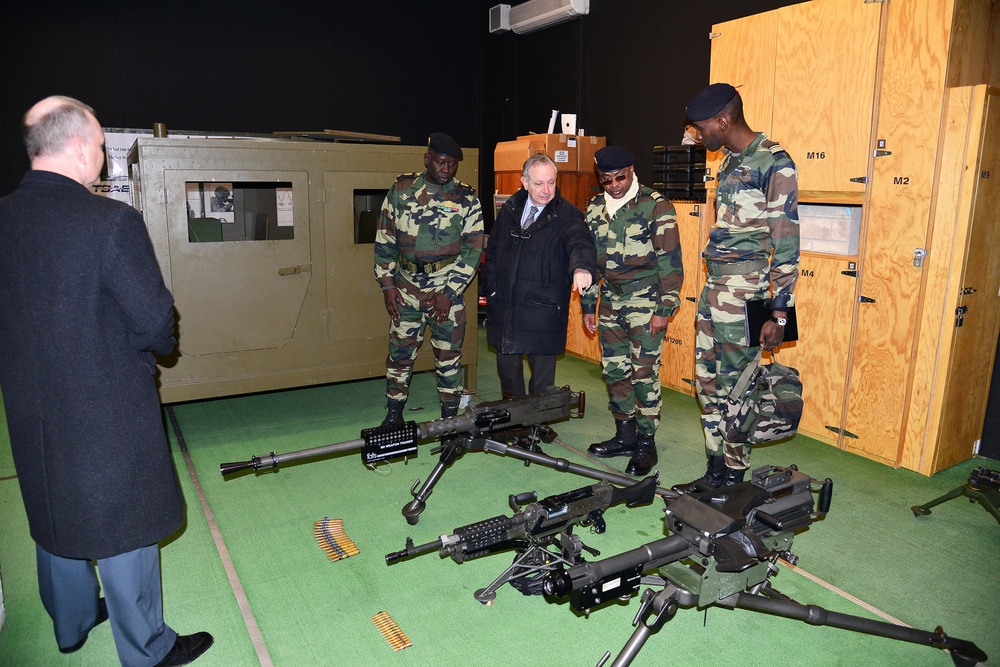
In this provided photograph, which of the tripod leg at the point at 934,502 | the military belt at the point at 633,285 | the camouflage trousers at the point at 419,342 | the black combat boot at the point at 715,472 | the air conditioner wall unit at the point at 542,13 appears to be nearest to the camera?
the tripod leg at the point at 934,502

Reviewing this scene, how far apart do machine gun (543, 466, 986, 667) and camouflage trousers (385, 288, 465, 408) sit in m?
2.31

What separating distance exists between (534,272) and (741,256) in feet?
3.62

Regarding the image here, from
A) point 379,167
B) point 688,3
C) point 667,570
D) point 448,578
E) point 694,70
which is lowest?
point 448,578

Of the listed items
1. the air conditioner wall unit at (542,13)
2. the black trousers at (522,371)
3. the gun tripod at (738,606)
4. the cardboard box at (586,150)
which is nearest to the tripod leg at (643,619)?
the gun tripod at (738,606)

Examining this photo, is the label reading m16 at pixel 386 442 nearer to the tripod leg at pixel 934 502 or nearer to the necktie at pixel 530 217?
the necktie at pixel 530 217

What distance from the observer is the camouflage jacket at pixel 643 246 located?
3627 millimetres

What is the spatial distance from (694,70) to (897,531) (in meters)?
4.11

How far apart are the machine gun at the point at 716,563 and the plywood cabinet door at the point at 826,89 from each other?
263 centimetres

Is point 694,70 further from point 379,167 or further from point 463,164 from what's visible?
point 379,167

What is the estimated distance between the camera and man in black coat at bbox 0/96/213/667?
5.93ft

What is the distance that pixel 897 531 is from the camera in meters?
3.22

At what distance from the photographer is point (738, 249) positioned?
322cm

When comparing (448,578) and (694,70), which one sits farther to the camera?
(694,70)

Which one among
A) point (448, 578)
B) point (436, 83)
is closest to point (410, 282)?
point (448, 578)
